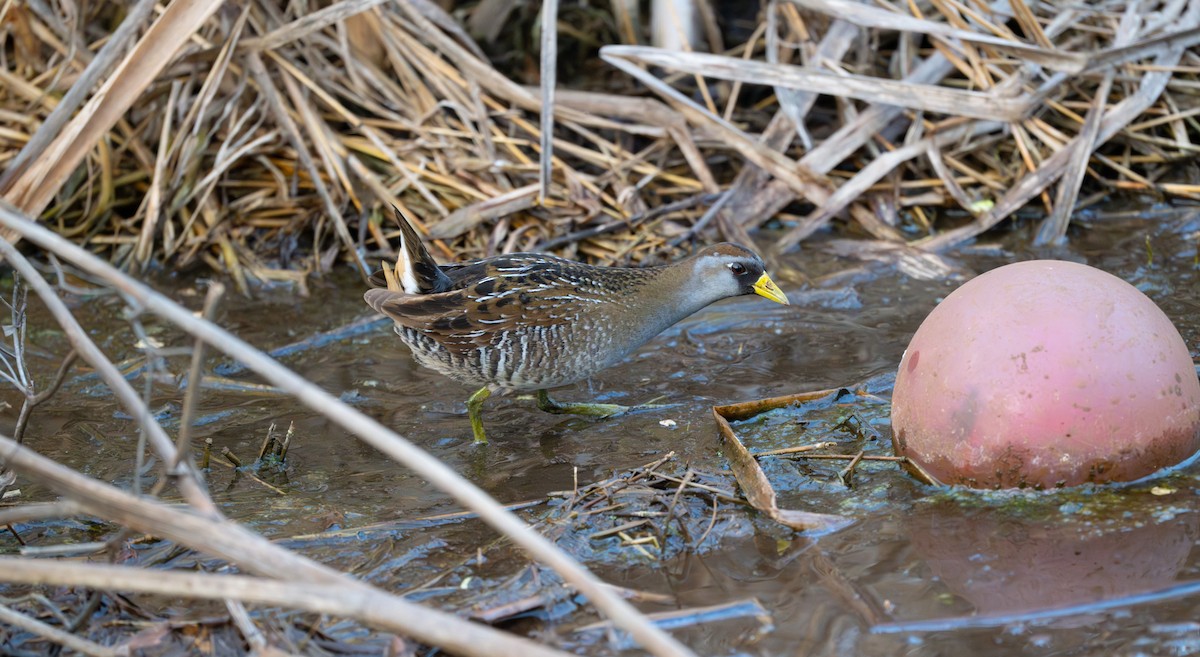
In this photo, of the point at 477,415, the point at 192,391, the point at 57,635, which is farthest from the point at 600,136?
the point at 57,635

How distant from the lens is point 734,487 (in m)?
3.58

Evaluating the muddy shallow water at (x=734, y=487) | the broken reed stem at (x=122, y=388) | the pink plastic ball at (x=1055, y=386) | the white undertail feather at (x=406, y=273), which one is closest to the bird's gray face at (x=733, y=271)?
the muddy shallow water at (x=734, y=487)

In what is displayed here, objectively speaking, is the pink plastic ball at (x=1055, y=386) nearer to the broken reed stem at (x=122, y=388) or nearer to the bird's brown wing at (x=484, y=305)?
the bird's brown wing at (x=484, y=305)

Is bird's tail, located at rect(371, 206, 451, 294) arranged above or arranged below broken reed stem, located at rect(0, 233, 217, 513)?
below

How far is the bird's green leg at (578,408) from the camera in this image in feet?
14.9

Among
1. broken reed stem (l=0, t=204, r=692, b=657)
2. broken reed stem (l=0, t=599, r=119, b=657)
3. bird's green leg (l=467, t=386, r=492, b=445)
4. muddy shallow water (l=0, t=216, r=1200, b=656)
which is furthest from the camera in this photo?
bird's green leg (l=467, t=386, r=492, b=445)

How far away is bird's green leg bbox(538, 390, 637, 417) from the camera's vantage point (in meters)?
4.53

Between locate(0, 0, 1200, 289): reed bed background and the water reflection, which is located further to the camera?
locate(0, 0, 1200, 289): reed bed background

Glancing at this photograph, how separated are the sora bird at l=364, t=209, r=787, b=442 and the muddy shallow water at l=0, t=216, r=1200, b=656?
A: 28cm

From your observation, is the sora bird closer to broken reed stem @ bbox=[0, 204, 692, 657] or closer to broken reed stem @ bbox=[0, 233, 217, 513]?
broken reed stem @ bbox=[0, 233, 217, 513]

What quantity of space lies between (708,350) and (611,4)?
3375 millimetres

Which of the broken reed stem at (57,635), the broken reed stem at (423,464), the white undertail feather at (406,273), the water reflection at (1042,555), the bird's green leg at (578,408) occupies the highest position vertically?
the broken reed stem at (423,464)

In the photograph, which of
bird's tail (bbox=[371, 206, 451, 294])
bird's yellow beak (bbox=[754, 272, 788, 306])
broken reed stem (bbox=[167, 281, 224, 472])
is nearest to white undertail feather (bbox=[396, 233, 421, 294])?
bird's tail (bbox=[371, 206, 451, 294])

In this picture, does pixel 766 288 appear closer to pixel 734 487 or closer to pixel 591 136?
pixel 734 487
